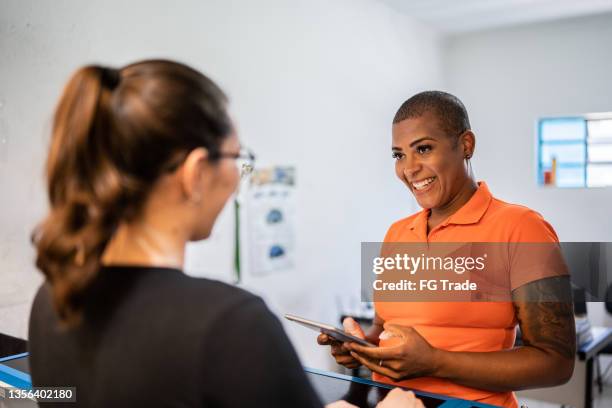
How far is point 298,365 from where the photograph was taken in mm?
598

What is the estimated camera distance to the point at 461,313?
45.2 inches

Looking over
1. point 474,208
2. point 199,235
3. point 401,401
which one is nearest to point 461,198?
point 474,208

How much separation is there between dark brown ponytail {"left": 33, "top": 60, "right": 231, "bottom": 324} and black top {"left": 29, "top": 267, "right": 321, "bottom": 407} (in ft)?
0.13

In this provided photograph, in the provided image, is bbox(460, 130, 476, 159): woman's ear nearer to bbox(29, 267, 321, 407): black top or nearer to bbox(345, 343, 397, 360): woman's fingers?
bbox(345, 343, 397, 360): woman's fingers

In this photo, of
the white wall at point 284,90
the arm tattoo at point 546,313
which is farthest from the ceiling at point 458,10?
the arm tattoo at point 546,313

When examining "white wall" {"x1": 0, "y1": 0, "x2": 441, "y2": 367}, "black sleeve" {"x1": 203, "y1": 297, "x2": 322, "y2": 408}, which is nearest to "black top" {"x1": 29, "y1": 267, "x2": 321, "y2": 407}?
"black sleeve" {"x1": 203, "y1": 297, "x2": 322, "y2": 408}

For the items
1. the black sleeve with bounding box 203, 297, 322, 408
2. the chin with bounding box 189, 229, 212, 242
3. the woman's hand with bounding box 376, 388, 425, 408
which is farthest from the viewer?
the woman's hand with bounding box 376, 388, 425, 408

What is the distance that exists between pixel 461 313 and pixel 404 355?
180 millimetres

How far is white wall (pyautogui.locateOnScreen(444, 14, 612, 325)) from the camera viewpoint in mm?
1384

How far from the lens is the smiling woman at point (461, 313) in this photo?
108 cm

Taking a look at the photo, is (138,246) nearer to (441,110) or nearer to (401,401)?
(401,401)

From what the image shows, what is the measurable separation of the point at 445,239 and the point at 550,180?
384 millimetres

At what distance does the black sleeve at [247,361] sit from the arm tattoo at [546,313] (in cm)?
68

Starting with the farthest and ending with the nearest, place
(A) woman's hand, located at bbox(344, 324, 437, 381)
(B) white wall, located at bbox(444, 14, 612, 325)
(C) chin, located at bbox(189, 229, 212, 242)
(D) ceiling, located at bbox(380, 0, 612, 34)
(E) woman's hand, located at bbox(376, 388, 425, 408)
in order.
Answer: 1. (D) ceiling, located at bbox(380, 0, 612, 34)
2. (B) white wall, located at bbox(444, 14, 612, 325)
3. (A) woman's hand, located at bbox(344, 324, 437, 381)
4. (E) woman's hand, located at bbox(376, 388, 425, 408)
5. (C) chin, located at bbox(189, 229, 212, 242)
